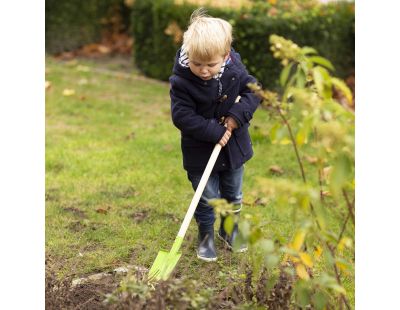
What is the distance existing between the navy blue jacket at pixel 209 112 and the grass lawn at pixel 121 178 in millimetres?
263

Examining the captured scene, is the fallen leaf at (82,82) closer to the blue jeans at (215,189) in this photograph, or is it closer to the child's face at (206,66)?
the blue jeans at (215,189)

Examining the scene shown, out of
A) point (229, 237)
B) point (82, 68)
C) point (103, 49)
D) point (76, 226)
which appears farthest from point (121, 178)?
point (103, 49)

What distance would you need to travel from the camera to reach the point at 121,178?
206 inches

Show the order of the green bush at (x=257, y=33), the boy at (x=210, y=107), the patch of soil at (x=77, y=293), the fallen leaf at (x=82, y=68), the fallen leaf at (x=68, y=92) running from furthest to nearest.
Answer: the fallen leaf at (x=82, y=68)
the fallen leaf at (x=68, y=92)
the green bush at (x=257, y=33)
the boy at (x=210, y=107)
the patch of soil at (x=77, y=293)

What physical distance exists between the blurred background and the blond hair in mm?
3109

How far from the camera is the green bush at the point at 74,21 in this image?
8758mm

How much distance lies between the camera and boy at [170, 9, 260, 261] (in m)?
3.54

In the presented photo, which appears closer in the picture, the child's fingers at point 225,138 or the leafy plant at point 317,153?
the leafy plant at point 317,153

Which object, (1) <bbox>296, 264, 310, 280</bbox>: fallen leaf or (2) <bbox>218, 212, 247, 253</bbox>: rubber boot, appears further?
(2) <bbox>218, 212, 247, 253</bbox>: rubber boot

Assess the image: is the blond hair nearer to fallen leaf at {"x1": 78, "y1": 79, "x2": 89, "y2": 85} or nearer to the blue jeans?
the blue jeans

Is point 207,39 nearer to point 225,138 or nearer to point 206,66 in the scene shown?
point 206,66

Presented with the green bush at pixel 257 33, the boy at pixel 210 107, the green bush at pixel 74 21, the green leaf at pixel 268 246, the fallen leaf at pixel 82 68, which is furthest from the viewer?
the green bush at pixel 74 21

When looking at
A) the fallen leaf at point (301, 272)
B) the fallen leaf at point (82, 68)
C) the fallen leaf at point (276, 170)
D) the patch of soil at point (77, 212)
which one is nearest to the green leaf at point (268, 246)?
the fallen leaf at point (301, 272)

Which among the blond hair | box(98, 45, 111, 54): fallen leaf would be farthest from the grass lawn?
box(98, 45, 111, 54): fallen leaf
